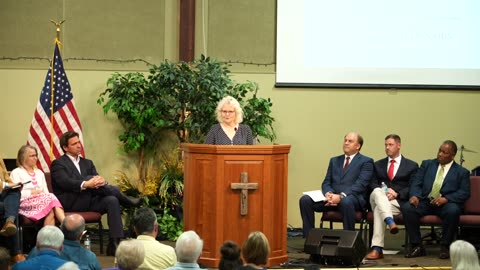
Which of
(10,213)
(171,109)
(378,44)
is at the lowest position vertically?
(10,213)

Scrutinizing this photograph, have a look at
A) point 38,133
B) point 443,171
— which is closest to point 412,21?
point 443,171

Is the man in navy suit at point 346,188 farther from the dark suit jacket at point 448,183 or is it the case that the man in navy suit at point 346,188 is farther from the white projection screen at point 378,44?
the white projection screen at point 378,44

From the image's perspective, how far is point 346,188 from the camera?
8734mm

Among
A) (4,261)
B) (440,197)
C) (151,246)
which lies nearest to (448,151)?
(440,197)

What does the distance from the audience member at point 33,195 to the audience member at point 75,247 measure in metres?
2.44

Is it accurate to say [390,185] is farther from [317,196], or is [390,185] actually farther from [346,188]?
[317,196]

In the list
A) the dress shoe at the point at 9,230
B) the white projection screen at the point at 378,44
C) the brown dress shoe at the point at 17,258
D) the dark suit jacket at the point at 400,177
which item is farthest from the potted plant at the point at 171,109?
the dress shoe at the point at 9,230

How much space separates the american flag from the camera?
30.7ft

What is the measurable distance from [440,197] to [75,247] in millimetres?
4201

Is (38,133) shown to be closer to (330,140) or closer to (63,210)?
(63,210)

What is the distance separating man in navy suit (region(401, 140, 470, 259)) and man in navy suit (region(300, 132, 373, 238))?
18.0 inches

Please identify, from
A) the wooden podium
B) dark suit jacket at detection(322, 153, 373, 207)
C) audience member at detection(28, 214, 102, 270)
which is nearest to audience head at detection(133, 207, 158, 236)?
audience member at detection(28, 214, 102, 270)

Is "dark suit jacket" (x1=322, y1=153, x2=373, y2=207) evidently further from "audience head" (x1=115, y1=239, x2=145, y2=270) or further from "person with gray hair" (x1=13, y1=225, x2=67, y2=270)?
"audience head" (x1=115, y1=239, x2=145, y2=270)

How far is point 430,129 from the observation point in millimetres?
10633
